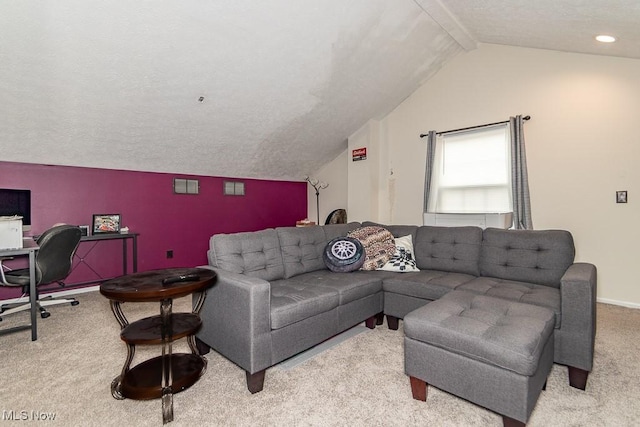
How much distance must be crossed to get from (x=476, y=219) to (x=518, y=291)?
1.44 m

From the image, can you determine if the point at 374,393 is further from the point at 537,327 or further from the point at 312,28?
the point at 312,28

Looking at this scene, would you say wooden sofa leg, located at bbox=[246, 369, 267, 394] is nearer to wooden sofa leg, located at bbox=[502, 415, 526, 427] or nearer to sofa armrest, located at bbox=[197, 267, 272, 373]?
sofa armrest, located at bbox=[197, 267, 272, 373]

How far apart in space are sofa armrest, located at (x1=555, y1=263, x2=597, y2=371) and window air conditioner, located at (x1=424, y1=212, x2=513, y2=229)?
1.67m

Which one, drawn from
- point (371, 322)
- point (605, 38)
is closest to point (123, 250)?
point (371, 322)

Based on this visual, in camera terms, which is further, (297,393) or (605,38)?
(605,38)

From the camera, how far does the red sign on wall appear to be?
5056 millimetres

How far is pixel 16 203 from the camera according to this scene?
331 cm

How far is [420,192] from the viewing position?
4727 mm

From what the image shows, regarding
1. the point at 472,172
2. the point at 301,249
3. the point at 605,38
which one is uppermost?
the point at 605,38

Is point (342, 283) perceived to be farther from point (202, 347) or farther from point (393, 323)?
point (202, 347)

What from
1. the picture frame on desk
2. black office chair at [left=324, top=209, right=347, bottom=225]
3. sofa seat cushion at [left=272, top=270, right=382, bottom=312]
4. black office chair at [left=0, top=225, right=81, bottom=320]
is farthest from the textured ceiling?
the picture frame on desk

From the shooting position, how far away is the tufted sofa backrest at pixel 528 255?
249cm

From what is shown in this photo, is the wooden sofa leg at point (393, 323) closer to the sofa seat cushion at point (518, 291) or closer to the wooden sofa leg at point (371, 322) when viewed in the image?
the wooden sofa leg at point (371, 322)

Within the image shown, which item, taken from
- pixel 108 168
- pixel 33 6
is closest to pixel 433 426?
pixel 33 6
